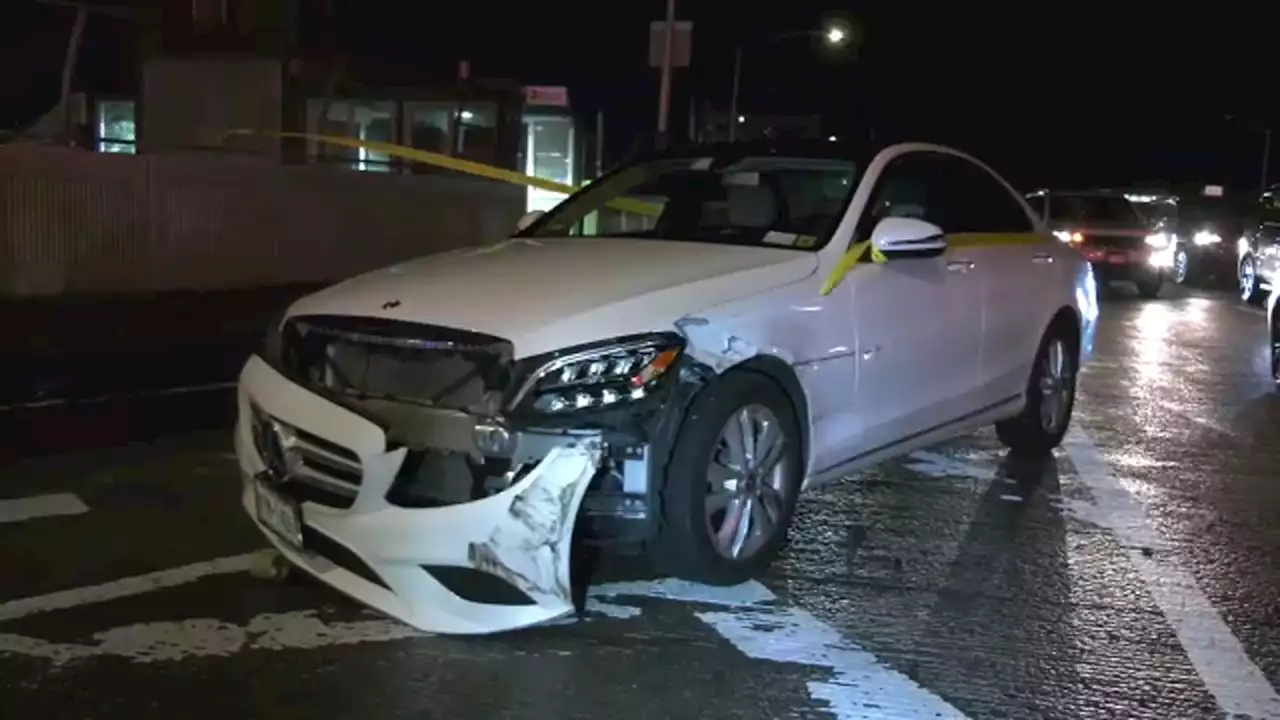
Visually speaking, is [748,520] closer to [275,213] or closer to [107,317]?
[107,317]

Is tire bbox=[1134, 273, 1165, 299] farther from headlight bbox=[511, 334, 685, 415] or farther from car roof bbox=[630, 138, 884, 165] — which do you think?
headlight bbox=[511, 334, 685, 415]

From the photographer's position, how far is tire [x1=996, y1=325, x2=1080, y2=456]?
8.06 metres

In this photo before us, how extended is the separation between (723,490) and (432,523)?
1.17 metres

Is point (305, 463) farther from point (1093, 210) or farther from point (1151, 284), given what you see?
point (1093, 210)

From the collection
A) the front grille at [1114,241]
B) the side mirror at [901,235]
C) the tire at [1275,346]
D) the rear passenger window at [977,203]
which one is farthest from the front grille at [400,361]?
the front grille at [1114,241]

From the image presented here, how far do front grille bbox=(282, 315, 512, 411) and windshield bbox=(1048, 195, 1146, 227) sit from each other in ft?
60.1

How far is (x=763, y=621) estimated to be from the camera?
17.4 feet

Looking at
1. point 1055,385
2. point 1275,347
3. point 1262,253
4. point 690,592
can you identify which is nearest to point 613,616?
point 690,592

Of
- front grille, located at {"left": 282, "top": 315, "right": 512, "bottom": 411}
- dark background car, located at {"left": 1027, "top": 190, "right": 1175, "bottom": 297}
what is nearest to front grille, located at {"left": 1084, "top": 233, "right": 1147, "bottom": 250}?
dark background car, located at {"left": 1027, "top": 190, "right": 1175, "bottom": 297}

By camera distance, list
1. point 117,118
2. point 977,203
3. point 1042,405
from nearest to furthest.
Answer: point 977,203, point 1042,405, point 117,118

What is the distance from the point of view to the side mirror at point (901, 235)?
20.4 ft

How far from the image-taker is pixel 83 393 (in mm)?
9297

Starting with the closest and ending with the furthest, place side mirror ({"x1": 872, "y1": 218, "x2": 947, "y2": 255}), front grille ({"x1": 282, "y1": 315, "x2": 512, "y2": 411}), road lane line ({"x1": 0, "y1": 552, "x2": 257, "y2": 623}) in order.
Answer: front grille ({"x1": 282, "y1": 315, "x2": 512, "y2": 411})
road lane line ({"x1": 0, "y1": 552, "x2": 257, "y2": 623})
side mirror ({"x1": 872, "y1": 218, "x2": 947, "y2": 255})

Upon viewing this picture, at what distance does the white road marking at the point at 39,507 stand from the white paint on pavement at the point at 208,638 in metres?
1.68
